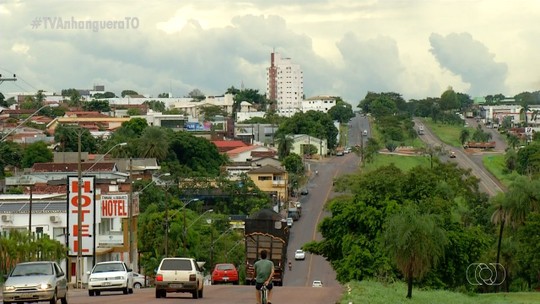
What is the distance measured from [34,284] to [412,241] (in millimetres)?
18689

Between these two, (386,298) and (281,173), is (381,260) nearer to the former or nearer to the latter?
(386,298)

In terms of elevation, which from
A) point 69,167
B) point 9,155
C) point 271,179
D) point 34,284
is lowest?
point 34,284

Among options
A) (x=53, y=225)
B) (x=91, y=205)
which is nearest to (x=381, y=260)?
(x=91, y=205)

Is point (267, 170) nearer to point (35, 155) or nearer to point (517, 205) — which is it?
point (35, 155)

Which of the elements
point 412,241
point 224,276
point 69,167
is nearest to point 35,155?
point 69,167

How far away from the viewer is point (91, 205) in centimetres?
7106

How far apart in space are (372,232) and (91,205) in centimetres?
2100

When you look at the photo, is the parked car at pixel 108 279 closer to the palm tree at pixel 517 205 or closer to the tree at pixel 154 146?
the palm tree at pixel 517 205

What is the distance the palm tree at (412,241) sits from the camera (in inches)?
2223

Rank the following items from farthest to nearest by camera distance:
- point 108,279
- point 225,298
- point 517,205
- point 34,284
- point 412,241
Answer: point 517,205 → point 412,241 → point 108,279 → point 225,298 → point 34,284

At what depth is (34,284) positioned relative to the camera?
43.1 m

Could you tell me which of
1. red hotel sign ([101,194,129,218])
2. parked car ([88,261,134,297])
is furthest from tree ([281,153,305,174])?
parked car ([88,261,134,297])

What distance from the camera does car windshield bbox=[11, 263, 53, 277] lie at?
44344mm

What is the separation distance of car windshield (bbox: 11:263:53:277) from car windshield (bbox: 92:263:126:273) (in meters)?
11.8
